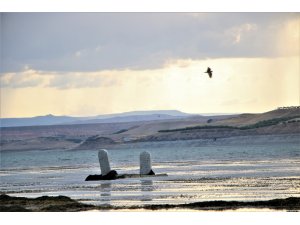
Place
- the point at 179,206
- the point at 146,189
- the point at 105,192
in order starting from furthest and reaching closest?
the point at 146,189 → the point at 105,192 → the point at 179,206

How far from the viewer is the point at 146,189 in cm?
2823

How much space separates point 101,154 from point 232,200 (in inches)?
405

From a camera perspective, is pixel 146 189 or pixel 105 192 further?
pixel 146 189

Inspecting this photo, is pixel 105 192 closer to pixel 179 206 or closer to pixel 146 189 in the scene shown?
pixel 146 189

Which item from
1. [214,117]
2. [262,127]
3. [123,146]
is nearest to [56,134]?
[214,117]

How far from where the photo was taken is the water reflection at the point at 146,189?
2544cm

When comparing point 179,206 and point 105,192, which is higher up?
point 105,192

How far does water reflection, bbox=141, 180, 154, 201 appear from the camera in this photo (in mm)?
25438

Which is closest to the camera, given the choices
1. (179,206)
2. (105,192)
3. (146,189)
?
(179,206)

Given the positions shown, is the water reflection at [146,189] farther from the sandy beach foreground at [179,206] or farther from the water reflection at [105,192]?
the sandy beach foreground at [179,206]

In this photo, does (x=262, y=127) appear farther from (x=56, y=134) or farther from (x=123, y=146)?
(x=56, y=134)

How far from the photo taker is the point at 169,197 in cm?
2527

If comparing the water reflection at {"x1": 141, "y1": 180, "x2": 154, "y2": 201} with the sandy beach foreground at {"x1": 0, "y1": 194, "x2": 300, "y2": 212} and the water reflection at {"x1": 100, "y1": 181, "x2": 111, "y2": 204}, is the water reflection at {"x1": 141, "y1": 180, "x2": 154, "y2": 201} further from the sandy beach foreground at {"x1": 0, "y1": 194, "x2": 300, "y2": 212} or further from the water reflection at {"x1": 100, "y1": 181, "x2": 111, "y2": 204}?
the sandy beach foreground at {"x1": 0, "y1": 194, "x2": 300, "y2": 212}

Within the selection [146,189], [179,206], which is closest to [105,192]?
[146,189]
